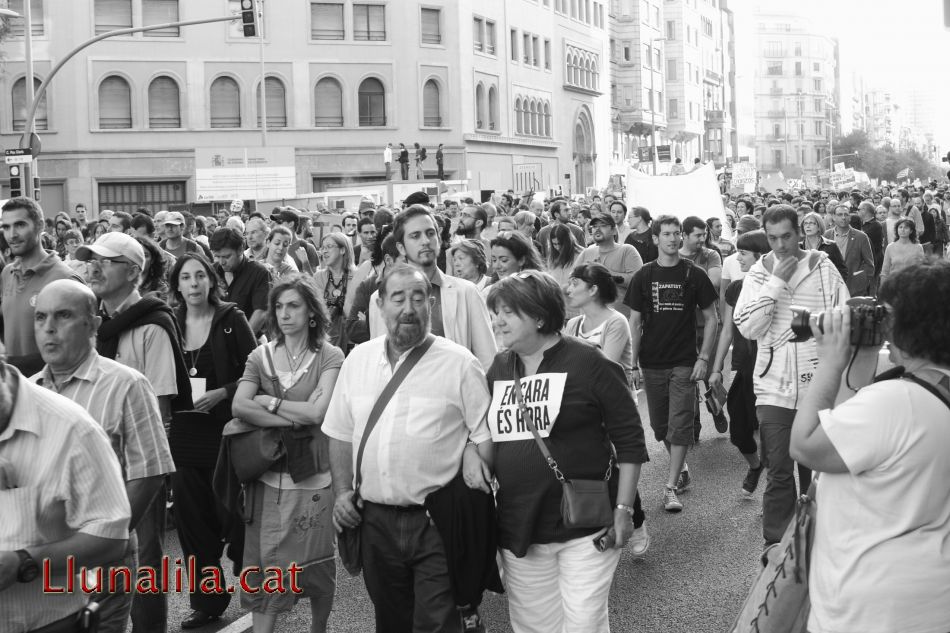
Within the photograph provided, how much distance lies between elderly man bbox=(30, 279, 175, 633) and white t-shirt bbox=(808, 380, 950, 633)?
2.42 meters

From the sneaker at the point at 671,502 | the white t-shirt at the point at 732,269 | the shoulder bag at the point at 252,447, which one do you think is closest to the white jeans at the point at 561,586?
the shoulder bag at the point at 252,447

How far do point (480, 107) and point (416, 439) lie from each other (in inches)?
2254

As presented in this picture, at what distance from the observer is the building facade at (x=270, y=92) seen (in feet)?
167

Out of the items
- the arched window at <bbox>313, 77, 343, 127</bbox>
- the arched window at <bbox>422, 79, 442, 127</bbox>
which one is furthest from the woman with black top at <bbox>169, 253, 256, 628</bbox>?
the arched window at <bbox>422, 79, 442, 127</bbox>

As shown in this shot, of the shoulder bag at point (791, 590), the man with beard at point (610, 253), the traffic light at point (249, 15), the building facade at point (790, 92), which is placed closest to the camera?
the shoulder bag at point (791, 590)

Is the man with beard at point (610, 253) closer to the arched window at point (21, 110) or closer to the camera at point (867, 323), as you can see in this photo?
the camera at point (867, 323)

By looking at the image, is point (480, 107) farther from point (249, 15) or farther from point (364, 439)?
point (364, 439)

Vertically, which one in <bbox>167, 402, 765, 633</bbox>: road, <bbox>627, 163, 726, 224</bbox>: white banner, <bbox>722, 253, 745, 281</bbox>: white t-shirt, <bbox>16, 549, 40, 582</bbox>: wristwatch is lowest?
<bbox>167, 402, 765, 633</bbox>: road

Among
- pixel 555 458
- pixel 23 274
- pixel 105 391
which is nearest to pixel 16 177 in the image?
pixel 23 274

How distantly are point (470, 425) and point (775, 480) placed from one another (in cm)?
281

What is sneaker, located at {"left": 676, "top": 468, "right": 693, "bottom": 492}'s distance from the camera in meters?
8.89

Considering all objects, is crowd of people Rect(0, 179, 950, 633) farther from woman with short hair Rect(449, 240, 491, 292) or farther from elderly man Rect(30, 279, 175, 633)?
woman with short hair Rect(449, 240, 491, 292)

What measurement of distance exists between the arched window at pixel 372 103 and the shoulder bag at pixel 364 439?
52484 millimetres

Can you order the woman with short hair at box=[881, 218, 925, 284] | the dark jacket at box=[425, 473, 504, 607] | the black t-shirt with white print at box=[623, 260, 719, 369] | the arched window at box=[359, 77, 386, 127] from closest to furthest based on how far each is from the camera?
the dark jacket at box=[425, 473, 504, 607] → the black t-shirt with white print at box=[623, 260, 719, 369] → the woman with short hair at box=[881, 218, 925, 284] → the arched window at box=[359, 77, 386, 127]
